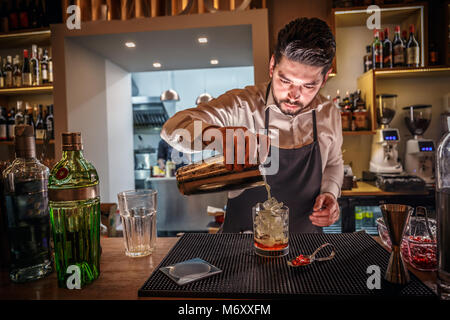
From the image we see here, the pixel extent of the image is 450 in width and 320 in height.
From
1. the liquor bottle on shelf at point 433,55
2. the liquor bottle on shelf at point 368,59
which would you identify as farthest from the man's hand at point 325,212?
the liquor bottle on shelf at point 433,55

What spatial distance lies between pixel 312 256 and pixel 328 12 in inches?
113

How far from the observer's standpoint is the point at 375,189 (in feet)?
9.06

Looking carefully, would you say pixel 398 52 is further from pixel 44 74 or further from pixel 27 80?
pixel 27 80

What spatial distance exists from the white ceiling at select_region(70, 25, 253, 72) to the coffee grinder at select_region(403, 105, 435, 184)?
66.7 inches

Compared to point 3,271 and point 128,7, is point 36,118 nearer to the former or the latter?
point 128,7

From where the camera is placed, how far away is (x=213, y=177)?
3.33 feet

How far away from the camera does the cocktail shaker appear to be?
100 cm

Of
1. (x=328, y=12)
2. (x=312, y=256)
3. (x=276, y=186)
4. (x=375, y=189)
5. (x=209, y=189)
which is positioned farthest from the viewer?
(x=328, y=12)

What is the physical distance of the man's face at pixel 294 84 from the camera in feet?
5.14

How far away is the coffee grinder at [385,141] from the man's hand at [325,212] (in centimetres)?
171

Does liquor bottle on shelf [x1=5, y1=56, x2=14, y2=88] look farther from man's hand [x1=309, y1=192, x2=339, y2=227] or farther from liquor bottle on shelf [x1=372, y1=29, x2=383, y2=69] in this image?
liquor bottle on shelf [x1=372, y1=29, x2=383, y2=69]

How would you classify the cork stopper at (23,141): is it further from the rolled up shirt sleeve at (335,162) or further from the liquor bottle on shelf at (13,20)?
the liquor bottle on shelf at (13,20)
